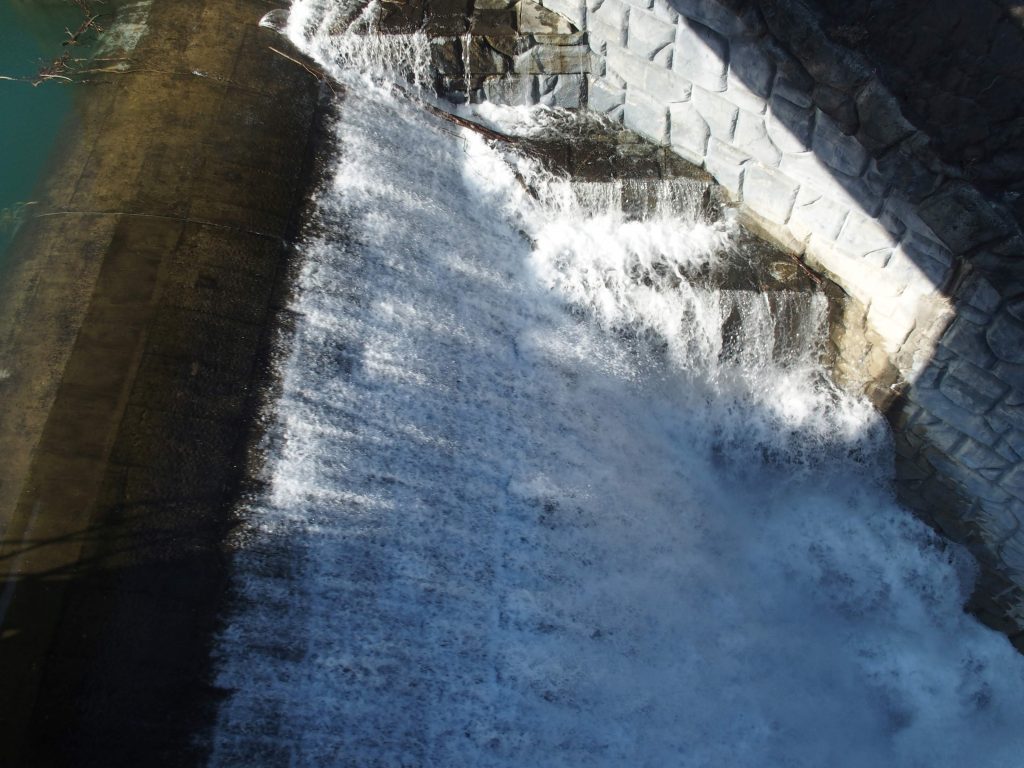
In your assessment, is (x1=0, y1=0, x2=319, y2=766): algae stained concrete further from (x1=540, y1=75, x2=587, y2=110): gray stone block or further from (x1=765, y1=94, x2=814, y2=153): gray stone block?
(x1=765, y1=94, x2=814, y2=153): gray stone block

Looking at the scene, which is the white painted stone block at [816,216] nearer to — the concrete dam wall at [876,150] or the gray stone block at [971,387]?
the concrete dam wall at [876,150]

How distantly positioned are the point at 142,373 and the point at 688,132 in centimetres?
383

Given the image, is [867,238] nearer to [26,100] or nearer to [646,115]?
[646,115]

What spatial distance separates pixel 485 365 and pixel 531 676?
1.84m

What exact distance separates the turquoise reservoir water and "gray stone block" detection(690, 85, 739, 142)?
4.27 metres

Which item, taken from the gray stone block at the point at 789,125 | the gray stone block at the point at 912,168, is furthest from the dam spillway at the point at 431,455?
the gray stone block at the point at 912,168

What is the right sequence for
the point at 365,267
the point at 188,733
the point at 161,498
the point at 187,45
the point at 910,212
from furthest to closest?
the point at 187,45 → the point at 365,267 → the point at 910,212 → the point at 161,498 → the point at 188,733

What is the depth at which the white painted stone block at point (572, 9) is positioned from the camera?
523 cm

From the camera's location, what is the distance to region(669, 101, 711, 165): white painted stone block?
16.8 feet

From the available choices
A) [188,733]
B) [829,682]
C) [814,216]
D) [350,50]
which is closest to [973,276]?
[814,216]

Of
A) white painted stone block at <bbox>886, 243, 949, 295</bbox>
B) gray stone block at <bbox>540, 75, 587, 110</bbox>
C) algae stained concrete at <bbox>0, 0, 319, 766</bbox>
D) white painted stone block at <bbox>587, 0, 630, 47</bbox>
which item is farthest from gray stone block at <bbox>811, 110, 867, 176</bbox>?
algae stained concrete at <bbox>0, 0, 319, 766</bbox>

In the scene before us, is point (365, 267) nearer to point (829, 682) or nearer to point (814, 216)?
point (814, 216)

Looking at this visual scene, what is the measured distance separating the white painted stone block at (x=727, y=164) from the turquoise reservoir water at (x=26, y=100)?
14.5 ft

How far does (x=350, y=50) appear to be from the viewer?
5.39 m
